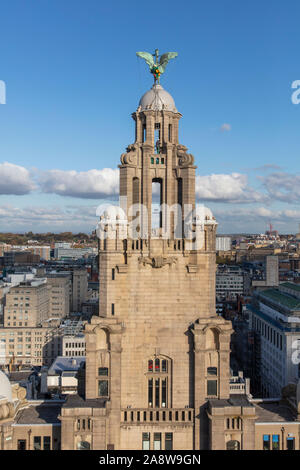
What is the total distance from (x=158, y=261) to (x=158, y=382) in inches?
369

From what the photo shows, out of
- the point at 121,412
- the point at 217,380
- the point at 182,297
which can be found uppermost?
the point at 182,297

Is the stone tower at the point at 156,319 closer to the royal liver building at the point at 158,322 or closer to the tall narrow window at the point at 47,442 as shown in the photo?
the royal liver building at the point at 158,322

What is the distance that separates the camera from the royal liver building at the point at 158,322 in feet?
118

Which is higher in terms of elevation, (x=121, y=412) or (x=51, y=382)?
(x=121, y=412)

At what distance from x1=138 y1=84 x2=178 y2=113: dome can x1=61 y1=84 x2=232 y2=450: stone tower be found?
441 mm

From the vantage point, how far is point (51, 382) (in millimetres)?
89250

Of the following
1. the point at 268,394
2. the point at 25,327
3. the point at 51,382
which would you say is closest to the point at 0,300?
the point at 25,327

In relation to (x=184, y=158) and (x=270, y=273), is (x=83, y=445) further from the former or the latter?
(x=270, y=273)

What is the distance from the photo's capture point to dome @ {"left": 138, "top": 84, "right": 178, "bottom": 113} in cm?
3934

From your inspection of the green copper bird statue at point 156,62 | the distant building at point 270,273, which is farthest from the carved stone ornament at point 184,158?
the distant building at point 270,273
